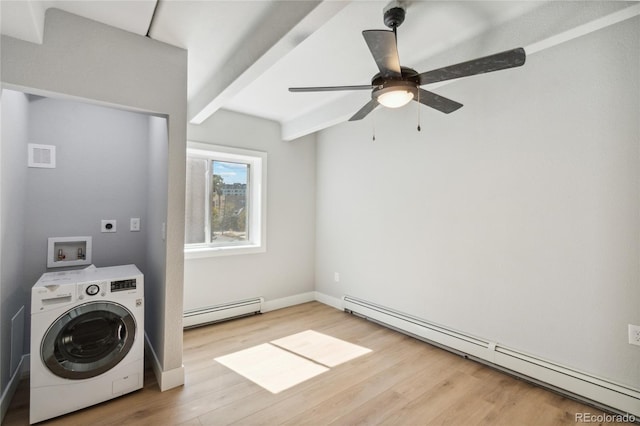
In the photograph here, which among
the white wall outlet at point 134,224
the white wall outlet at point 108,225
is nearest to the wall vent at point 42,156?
the white wall outlet at point 108,225

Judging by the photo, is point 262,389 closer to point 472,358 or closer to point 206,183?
point 472,358

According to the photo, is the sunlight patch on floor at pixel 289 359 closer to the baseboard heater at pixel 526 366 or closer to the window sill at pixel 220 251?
the baseboard heater at pixel 526 366

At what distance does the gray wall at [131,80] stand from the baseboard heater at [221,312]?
83cm

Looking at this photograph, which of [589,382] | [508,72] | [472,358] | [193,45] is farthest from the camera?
[472,358]

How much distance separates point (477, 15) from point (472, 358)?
8.78ft

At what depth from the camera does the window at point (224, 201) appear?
351 centimetres

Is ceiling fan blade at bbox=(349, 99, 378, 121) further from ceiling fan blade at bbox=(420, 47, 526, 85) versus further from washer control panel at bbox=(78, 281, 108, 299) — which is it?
washer control panel at bbox=(78, 281, 108, 299)

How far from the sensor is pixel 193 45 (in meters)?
2.17

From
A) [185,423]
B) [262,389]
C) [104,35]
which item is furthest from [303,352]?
[104,35]

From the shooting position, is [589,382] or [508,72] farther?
[508,72]

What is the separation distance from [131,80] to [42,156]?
1.15m

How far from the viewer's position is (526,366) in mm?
2289

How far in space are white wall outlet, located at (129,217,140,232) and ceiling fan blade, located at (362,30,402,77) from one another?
2.59m

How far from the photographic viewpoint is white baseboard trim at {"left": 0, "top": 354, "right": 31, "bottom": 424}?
182cm
